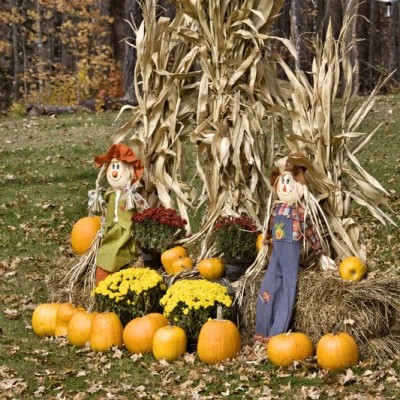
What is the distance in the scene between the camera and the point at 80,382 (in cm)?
679

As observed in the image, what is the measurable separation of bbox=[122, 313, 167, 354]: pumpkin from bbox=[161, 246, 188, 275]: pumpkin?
0.68 m

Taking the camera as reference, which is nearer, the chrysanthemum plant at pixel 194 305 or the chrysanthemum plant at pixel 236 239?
the chrysanthemum plant at pixel 194 305

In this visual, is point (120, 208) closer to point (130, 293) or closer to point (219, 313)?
point (130, 293)

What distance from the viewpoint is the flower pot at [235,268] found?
7.79 meters

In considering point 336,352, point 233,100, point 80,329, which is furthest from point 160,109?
point 336,352

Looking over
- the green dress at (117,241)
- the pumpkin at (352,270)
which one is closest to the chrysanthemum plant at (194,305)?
the pumpkin at (352,270)

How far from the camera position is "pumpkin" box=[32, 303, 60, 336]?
26.2 ft

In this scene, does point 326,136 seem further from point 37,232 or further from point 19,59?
point 19,59

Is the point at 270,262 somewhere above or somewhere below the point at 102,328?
above

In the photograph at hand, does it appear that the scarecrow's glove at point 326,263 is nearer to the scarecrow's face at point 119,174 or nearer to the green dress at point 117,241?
the green dress at point 117,241

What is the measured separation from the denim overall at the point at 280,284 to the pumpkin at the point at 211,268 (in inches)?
18.9

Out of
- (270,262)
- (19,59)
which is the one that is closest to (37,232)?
(270,262)

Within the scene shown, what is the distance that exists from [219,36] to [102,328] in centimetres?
271

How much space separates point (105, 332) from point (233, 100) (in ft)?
7.59
